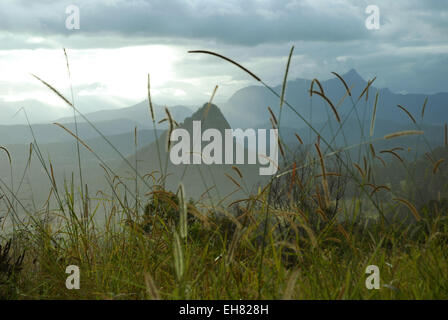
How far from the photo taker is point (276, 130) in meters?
2.83

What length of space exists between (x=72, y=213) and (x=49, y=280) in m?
0.54

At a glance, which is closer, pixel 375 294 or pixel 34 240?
pixel 375 294

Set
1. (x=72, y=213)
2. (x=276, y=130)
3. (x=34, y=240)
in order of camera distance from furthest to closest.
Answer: (x=34, y=240) < (x=72, y=213) < (x=276, y=130)

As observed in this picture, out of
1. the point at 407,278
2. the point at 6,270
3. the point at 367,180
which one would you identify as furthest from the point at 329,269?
the point at 6,270

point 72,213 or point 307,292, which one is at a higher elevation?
point 72,213

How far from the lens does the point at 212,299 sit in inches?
99.4
